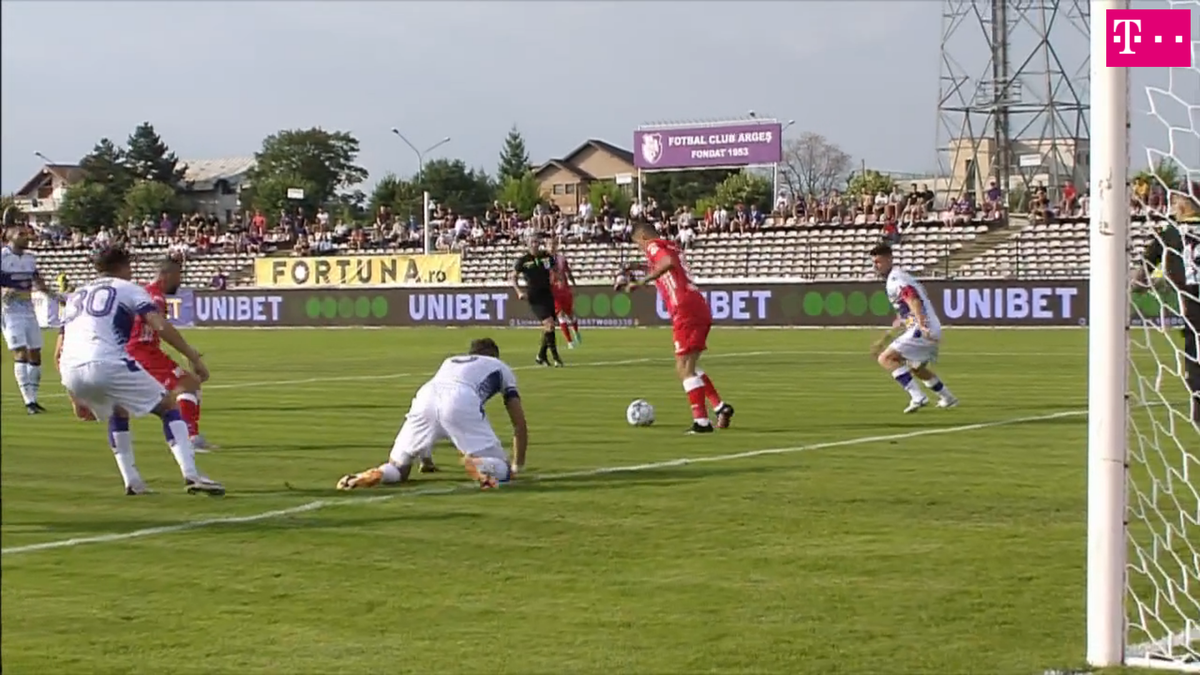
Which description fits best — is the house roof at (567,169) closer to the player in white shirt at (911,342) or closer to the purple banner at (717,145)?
the purple banner at (717,145)

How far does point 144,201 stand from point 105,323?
87.3 m

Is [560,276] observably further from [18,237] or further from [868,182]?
[868,182]

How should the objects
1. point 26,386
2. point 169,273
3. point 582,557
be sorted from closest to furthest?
1. point 582,557
2. point 169,273
3. point 26,386

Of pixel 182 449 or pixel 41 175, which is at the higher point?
pixel 41 175

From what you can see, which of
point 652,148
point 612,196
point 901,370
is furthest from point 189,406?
point 612,196

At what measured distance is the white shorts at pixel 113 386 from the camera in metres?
10.7

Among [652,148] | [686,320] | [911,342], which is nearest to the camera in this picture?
[686,320]

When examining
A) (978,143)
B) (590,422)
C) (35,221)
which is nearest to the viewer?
(590,422)

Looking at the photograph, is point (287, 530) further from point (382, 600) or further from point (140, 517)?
point (382, 600)

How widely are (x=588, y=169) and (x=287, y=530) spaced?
131135mm

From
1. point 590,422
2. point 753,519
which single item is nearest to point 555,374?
point 590,422

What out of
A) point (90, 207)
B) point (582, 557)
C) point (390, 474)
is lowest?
point (582, 557)

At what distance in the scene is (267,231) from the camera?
228ft

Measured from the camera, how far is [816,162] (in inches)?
4688
